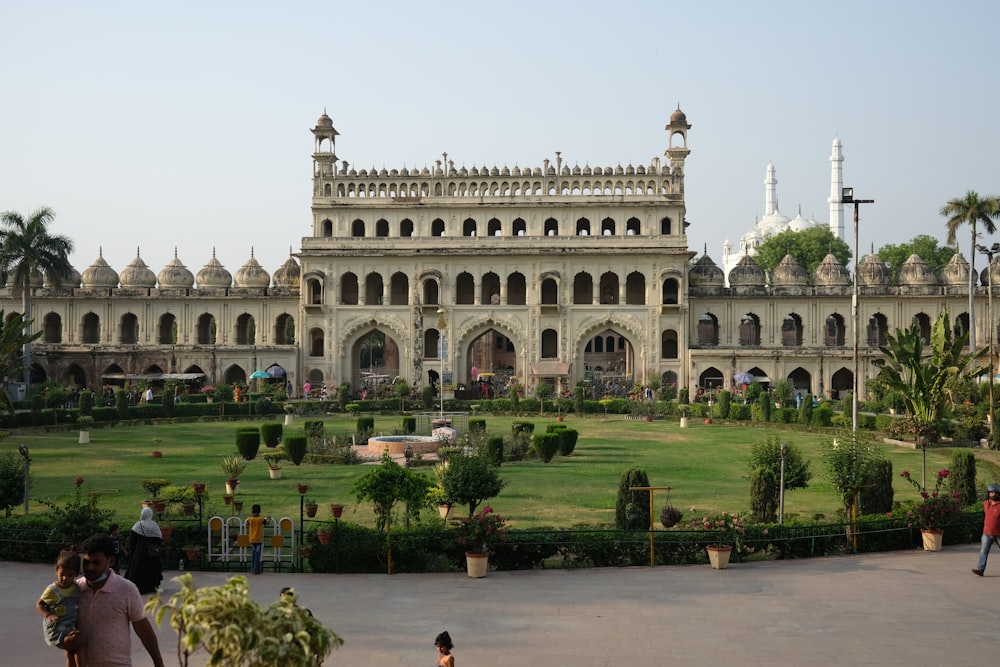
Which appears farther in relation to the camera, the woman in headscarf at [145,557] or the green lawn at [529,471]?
the green lawn at [529,471]

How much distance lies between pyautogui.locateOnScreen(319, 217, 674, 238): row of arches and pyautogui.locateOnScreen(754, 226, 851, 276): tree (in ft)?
81.5

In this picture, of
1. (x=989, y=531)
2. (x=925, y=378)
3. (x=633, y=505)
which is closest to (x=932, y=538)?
(x=989, y=531)

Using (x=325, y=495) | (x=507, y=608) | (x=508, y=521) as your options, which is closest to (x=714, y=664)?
(x=507, y=608)

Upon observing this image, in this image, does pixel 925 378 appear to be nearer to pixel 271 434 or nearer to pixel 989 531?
pixel 989 531

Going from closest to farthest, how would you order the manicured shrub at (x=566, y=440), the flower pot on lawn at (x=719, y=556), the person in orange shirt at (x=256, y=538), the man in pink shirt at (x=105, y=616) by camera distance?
the man in pink shirt at (x=105, y=616) → the person in orange shirt at (x=256, y=538) → the flower pot on lawn at (x=719, y=556) → the manicured shrub at (x=566, y=440)

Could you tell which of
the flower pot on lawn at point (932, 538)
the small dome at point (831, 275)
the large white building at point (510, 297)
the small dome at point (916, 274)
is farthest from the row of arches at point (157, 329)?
the flower pot on lawn at point (932, 538)

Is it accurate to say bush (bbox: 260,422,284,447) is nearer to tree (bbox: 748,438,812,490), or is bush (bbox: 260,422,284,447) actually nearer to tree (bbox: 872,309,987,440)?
tree (bbox: 748,438,812,490)

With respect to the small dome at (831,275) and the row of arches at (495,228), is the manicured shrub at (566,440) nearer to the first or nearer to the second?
the row of arches at (495,228)

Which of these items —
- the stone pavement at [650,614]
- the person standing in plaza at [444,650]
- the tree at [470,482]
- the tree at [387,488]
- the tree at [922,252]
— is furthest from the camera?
the tree at [922,252]

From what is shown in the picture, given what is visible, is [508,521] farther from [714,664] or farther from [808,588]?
[714,664]

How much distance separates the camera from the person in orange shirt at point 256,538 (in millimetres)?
12109

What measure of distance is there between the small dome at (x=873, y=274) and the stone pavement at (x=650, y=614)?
37.4 m

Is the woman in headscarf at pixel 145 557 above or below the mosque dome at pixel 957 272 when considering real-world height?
below

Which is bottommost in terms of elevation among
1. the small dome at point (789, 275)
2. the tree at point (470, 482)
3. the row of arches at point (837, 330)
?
the tree at point (470, 482)
